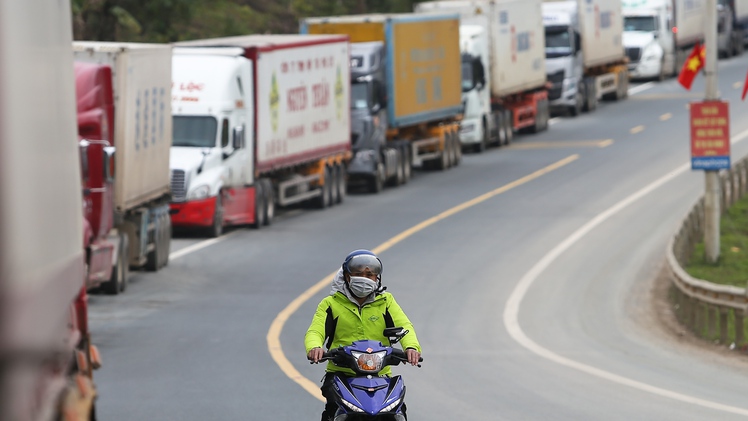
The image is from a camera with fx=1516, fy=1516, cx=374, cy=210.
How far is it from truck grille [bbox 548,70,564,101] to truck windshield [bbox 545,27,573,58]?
668 mm

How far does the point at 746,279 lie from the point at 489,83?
70.7 ft

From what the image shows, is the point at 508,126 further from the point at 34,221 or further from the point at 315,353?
the point at 34,221

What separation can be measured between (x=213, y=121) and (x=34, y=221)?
26.1 m

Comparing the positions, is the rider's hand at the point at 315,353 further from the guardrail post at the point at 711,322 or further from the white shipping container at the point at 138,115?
the white shipping container at the point at 138,115

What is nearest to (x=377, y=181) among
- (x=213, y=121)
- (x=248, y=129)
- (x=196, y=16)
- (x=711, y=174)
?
(x=248, y=129)

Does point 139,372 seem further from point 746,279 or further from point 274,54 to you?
point 274,54

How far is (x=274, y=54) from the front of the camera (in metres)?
31.0

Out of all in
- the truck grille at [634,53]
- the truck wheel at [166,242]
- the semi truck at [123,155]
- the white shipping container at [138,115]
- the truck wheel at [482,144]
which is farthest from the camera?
the truck grille at [634,53]

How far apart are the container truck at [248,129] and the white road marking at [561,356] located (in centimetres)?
640

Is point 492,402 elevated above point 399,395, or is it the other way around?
point 399,395

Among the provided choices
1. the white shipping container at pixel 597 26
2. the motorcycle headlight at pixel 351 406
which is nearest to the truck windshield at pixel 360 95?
the white shipping container at pixel 597 26

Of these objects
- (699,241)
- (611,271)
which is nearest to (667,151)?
(699,241)

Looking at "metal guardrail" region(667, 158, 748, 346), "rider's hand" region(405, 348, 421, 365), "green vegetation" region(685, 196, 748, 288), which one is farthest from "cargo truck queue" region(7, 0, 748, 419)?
"green vegetation" region(685, 196, 748, 288)

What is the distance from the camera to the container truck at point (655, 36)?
6353cm
